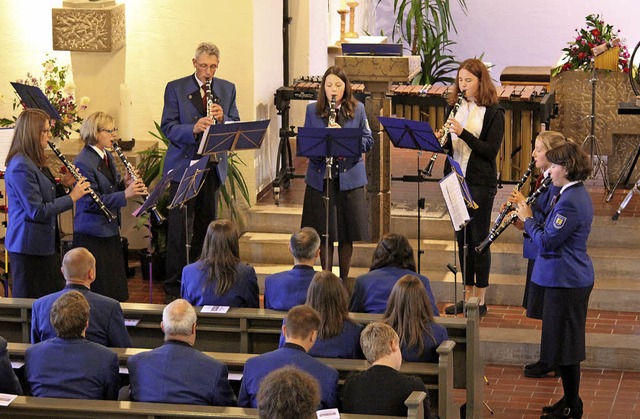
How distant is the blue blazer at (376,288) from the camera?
21.2 feet

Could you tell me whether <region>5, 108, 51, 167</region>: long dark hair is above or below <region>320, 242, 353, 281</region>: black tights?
above

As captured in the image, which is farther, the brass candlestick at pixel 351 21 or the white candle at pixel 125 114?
the brass candlestick at pixel 351 21

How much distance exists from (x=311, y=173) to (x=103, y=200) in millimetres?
1509

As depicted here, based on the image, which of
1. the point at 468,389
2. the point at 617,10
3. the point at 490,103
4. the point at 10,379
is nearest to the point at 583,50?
the point at 490,103

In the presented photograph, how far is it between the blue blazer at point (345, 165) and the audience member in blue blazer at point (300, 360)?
10.2 ft

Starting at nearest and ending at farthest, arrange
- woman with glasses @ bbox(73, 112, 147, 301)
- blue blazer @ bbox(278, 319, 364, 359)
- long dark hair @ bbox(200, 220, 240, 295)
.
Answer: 1. blue blazer @ bbox(278, 319, 364, 359)
2. long dark hair @ bbox(200, 220, 240, 295)
3. woman with glasses @ bbox(73, 112, 147, 301)

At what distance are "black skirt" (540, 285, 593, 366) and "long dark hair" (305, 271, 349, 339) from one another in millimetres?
1535

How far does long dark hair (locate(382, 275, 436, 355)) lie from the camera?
5.82 m

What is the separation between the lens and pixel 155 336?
21.7 feet

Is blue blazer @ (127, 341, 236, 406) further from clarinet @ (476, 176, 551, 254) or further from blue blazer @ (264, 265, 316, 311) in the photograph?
clarinet @ (476, 176, 551, 254)

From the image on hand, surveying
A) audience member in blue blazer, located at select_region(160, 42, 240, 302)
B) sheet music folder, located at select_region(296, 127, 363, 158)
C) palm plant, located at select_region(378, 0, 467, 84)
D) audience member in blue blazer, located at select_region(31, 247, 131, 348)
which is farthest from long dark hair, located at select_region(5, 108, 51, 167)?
palm plant, located at select_region(378, 0, 467, 84)

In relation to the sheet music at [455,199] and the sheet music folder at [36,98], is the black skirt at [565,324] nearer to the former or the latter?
the sheet music at [455,199]

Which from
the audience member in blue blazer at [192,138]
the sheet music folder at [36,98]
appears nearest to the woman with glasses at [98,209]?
the sheet music folder at [36,98]

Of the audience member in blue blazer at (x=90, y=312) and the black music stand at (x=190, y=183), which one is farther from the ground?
the black music stand at (x=190, y=183)
